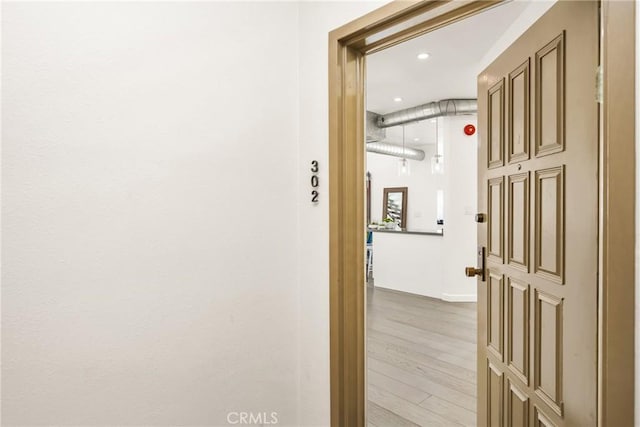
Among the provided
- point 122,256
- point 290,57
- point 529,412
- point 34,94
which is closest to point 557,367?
point 529,412

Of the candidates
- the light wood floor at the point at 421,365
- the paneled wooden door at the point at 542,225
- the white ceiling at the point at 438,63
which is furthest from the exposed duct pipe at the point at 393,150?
the paneled wooden door at the point at 542,225

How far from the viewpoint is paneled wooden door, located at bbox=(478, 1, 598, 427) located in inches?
39.8

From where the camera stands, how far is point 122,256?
3.85ft

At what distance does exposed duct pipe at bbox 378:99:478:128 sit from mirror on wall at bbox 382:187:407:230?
167 inches

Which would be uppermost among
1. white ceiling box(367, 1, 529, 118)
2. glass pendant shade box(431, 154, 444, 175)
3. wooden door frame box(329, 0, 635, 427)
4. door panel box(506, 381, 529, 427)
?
white ceiling box(367, 1, 529, 118)

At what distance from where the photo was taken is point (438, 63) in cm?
354

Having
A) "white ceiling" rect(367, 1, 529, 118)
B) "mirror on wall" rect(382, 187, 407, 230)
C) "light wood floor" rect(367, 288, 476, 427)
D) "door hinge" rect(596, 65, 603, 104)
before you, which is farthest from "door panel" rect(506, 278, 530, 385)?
"mirror on wall" rect(382, 187, 407, 230)

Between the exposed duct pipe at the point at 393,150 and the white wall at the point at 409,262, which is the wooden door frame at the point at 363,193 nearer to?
the white wall at the point at 409,262

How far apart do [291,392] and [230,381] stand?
339 mm

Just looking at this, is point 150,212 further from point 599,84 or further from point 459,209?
point 459,209

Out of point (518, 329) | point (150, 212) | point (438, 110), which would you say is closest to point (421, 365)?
point (518, 329)

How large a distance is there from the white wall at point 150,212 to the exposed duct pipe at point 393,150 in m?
4.99

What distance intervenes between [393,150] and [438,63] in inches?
146

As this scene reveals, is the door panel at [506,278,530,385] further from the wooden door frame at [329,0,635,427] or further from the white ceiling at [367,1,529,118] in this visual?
the white ceiling at [367,1,529,118]
